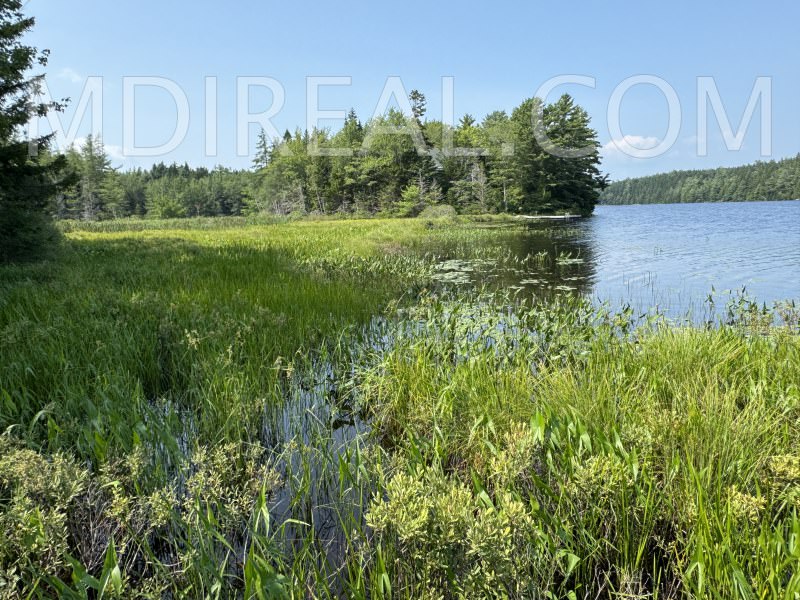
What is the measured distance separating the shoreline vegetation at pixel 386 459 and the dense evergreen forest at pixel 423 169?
55821mm

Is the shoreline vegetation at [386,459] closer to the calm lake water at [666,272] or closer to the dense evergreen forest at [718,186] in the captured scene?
the calm lake water at [666,272]

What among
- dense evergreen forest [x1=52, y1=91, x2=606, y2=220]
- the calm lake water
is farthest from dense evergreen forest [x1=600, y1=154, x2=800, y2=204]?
the calm lake water

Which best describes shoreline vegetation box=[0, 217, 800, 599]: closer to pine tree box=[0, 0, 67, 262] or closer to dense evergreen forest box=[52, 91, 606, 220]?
pine tree box=[0, 0, 67, 262]

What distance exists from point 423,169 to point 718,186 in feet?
378

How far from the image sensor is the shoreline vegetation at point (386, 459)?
189 centimetres

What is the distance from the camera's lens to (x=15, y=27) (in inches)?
481

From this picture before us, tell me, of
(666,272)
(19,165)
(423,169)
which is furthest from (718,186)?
(19,165)

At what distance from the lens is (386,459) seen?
3207mm

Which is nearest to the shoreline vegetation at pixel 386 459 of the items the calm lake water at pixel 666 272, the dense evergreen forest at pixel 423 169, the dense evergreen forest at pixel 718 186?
the calm lake water at pixel 666 272

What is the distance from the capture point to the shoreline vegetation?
1887mm

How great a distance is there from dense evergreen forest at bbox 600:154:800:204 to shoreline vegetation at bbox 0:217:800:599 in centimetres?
14501

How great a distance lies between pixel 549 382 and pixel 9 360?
541 centimetres

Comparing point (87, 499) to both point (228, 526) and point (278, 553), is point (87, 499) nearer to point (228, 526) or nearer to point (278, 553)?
point (228, 526)

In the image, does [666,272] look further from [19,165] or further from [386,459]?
[19,165]
